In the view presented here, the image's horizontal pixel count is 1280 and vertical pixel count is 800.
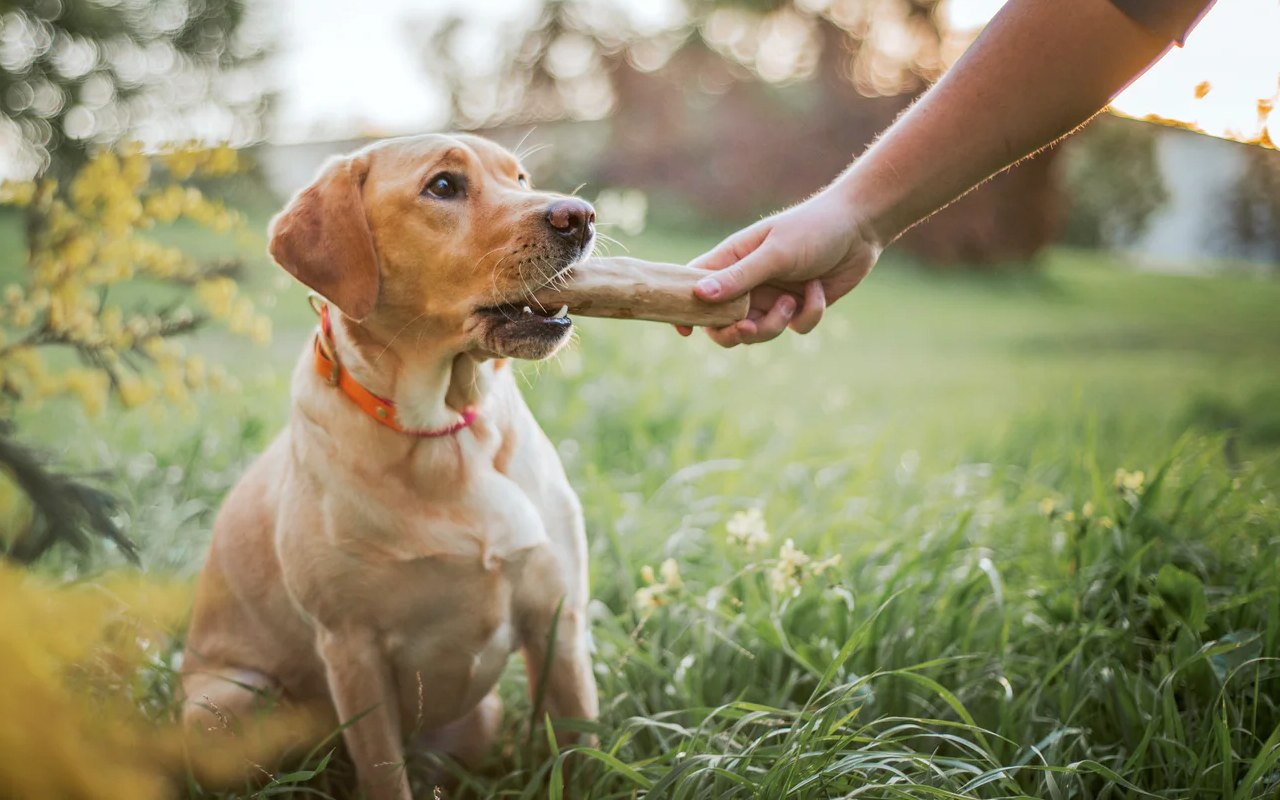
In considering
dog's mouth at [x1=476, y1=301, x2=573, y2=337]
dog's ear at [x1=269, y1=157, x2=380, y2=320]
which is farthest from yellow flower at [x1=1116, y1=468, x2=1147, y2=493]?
dog's ear at [x1=269, y1=157, x2=380, y2=320]

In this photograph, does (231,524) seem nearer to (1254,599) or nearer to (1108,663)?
(1108,663)

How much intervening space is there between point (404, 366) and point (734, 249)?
0.80 metres

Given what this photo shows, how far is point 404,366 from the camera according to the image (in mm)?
2145

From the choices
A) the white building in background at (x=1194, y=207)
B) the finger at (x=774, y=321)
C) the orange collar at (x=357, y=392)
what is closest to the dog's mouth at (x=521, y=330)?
the orange collar at (x=357, y=392)

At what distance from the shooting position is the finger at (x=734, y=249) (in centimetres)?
221

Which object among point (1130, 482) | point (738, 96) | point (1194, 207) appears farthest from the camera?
point (738, 96)

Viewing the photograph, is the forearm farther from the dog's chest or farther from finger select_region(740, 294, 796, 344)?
the dog's chest

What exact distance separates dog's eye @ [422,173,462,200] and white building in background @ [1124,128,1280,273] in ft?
32.5

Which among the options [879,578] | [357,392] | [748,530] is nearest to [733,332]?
[748,530]

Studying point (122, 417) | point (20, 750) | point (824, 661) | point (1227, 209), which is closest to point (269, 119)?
point (122, 417)

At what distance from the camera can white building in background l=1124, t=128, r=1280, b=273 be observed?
10.2m

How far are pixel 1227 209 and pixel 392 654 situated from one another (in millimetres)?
11238

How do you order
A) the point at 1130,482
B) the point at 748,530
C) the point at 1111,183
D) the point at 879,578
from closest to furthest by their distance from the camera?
the point at 748,530, the point at 1130,482, the point at 879,578, the point at 1111,183

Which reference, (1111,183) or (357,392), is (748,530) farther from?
(1111,183)
